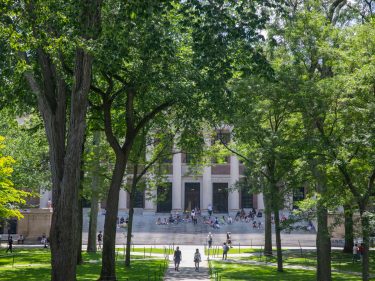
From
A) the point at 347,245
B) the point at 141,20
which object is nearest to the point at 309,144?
the point at 141,20

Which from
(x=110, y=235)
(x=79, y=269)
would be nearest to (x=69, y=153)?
(x=110, y=235)

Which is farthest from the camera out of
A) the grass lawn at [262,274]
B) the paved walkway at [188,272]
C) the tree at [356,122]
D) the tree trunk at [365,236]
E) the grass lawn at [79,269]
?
the grass lawn at [262,274]

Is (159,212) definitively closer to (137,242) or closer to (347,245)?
(137,242)

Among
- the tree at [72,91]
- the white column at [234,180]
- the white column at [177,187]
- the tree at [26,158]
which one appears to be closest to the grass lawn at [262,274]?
the tree at [72,91]

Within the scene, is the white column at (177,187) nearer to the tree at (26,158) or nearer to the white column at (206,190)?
the white column at (206,190)

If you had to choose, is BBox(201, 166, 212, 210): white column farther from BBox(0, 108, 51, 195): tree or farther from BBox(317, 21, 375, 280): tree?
BBox(317, 21, 375, 280): tree

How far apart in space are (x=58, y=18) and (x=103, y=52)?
1372mm

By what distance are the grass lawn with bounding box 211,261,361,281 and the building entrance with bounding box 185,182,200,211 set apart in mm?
33895

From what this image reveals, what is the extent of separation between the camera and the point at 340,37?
64.2ft

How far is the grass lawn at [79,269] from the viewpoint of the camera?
21600 mm

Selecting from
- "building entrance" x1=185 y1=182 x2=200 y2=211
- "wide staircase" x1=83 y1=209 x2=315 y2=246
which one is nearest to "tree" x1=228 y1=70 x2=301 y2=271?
"wide staircase" x1=83 y1=209 x2=315 y2=246

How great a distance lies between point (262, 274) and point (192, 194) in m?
38.2

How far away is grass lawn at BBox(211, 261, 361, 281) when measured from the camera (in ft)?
75.6

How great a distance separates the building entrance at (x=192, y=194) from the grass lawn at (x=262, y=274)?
33.9 meters
